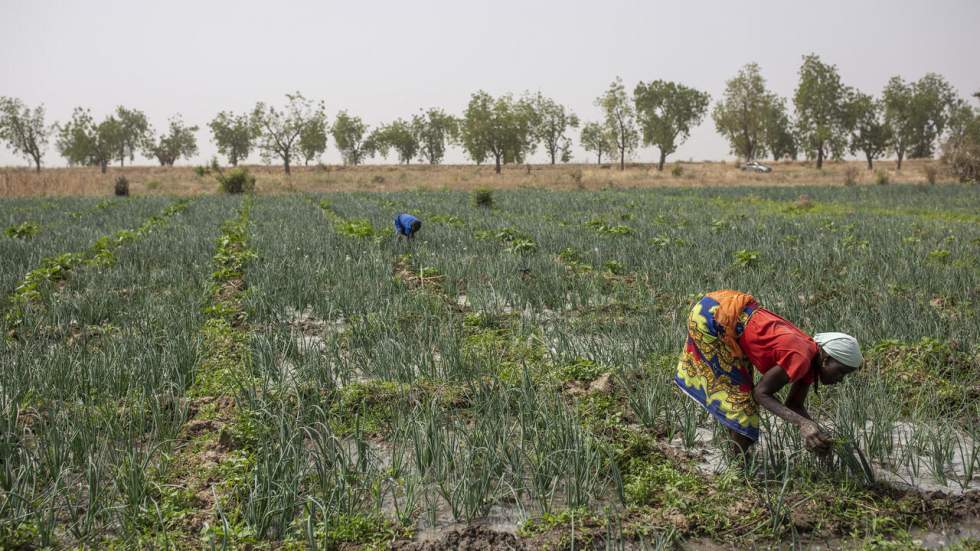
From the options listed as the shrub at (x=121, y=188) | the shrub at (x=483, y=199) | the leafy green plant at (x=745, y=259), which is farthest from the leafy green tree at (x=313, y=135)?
the leafy green plant at (x=745, y=259)

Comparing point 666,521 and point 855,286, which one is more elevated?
point 855,286

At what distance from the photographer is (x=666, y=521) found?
8.91 ft

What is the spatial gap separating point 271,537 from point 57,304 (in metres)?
4.68

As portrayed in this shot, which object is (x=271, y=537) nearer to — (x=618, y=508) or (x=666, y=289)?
(x=618, y=508)

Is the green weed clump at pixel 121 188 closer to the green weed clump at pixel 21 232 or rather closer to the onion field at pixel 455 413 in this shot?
the green weed clump at pixel 21 232

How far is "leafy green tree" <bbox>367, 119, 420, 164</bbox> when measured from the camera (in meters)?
82.9

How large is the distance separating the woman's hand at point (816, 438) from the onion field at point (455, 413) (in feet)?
0.50

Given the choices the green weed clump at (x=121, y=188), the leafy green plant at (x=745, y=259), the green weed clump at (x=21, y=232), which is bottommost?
the leafy green plant at (x=745, y=259)

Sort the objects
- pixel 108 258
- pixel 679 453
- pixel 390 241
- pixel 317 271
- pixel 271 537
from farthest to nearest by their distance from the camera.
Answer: pixel 390 241
pixel 108 258
pixel 317 271
pixel 679 453
pixel 271 537

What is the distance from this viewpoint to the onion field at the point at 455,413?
2672 mm

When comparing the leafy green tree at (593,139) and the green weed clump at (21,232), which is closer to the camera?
the green weed clump at (21,232)

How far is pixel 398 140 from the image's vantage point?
82938mm

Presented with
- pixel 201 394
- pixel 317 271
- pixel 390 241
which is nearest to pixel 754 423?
pixel 201 394

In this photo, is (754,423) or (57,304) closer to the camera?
(754,423)
